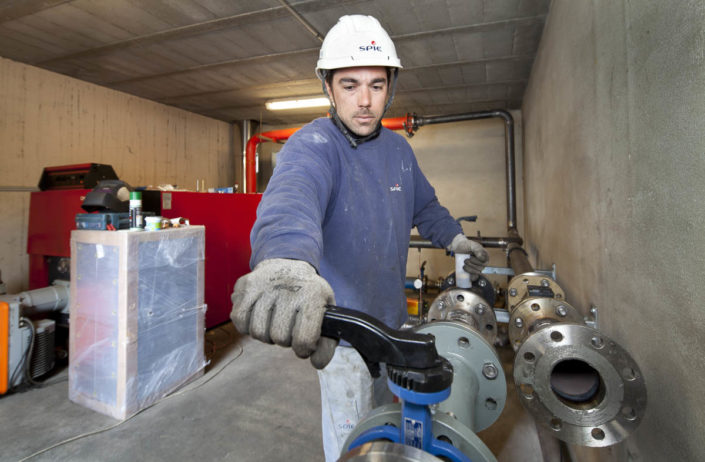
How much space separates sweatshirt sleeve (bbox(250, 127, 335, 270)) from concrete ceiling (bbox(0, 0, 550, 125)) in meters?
1.93

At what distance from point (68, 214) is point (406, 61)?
3227 mm

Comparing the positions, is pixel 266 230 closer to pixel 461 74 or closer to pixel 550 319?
pixel 550 319

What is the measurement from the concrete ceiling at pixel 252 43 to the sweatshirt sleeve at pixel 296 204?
6.35 ft

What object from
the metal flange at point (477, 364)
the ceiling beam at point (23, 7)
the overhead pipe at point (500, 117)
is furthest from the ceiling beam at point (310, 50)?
the metal flange at point (477, 364)

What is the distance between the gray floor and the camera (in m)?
1.74

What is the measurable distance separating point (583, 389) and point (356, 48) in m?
1.14

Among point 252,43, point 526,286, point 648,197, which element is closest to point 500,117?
point 252,43

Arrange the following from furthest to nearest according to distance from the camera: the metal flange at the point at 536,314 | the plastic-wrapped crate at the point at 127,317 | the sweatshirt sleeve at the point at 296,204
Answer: the plastic-wrapped crate at the point at 127,317
the metal flange at the point at 536,314
the sweatshirt sleeve at the point at 296,204

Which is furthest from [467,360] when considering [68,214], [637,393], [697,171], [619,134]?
[68,214]

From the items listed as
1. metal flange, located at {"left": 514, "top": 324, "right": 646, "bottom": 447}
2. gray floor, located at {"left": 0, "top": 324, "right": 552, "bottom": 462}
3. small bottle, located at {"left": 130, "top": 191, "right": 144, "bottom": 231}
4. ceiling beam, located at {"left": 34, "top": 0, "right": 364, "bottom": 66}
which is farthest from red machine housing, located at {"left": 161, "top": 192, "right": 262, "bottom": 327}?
metal flange, located at {"left": 514, "top": 324, "right": 646, "bottom": 447}

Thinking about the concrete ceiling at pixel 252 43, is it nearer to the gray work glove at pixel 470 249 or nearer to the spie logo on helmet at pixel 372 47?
the spie logo on helmet at pixel 372 47

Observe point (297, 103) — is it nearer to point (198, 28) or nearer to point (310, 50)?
point (310, 50)

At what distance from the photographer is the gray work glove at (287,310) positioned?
0.47m

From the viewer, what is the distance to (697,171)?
0.61m
